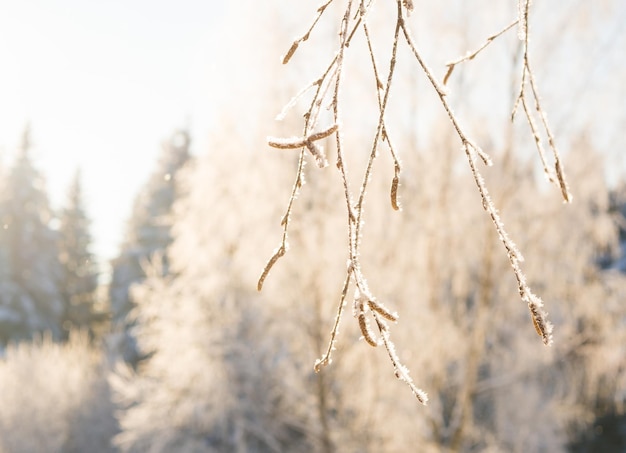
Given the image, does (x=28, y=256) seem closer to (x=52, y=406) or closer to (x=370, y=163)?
(x=52, y=406)

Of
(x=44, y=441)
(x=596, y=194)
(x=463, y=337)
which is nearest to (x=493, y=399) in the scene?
(x=463, y=337)

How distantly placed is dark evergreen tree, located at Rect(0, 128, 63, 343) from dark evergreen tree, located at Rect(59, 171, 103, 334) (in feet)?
2.47

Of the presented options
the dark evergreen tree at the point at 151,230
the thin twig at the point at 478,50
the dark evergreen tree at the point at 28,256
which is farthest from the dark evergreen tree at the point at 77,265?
the thin twig at the point at 478,50

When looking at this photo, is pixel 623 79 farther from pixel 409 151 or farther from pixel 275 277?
pixel 275 277

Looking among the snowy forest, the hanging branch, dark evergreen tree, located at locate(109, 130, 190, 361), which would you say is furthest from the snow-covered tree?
the hanging branch

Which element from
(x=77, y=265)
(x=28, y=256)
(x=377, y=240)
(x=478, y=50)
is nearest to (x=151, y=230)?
(x=28, y=256)

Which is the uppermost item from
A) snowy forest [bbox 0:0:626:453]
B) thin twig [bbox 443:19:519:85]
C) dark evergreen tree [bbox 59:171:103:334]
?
thin twig [bbox 443:19:519:85]

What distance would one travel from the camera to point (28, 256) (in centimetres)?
2197

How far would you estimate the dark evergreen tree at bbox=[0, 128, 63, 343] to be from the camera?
20.5 meters

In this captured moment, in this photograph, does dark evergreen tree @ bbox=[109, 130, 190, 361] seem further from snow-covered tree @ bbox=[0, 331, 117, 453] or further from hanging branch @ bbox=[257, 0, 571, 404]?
hanging branch @ bbox=[257, 0, 571, 404]

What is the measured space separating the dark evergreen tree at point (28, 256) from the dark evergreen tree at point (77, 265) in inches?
29.6

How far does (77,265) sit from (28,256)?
2418 millimetres

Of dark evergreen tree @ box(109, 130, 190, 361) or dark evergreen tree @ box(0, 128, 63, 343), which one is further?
dark evergreen tree @ box(0, 128, 63, 343)

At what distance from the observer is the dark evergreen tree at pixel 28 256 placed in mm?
20547
